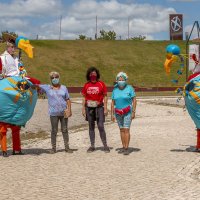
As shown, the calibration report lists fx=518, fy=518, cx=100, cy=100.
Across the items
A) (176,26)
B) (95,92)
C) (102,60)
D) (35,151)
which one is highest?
(176,26)

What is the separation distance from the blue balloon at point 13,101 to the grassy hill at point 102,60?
44365 millimetres

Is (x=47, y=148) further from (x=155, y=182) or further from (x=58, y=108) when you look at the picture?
(x=155, y=182)

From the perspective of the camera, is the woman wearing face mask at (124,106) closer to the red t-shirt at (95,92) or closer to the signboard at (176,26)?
the red t-shirt at (95,92)

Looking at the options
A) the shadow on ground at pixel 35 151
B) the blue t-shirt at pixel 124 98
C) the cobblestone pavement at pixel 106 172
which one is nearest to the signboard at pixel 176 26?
the cobblestone pavement at pixel 106 172

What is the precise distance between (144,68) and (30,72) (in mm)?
15108

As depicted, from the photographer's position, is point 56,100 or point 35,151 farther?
point 35,151

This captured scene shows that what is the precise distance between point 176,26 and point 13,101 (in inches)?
2729

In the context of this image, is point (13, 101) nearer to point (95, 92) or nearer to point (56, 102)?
point (56, 102)

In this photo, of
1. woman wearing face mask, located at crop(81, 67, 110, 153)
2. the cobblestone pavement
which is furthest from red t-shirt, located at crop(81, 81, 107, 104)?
the cobblestone pavement

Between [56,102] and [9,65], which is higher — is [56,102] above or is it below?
below

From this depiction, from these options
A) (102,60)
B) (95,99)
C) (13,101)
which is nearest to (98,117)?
(95,99)

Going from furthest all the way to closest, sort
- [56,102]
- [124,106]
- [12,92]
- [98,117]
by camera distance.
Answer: [98,117]
[56,102]
[124,106]
[12,92]

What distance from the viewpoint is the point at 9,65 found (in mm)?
9992

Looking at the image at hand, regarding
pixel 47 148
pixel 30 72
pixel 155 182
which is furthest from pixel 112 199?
pixel 30 72
